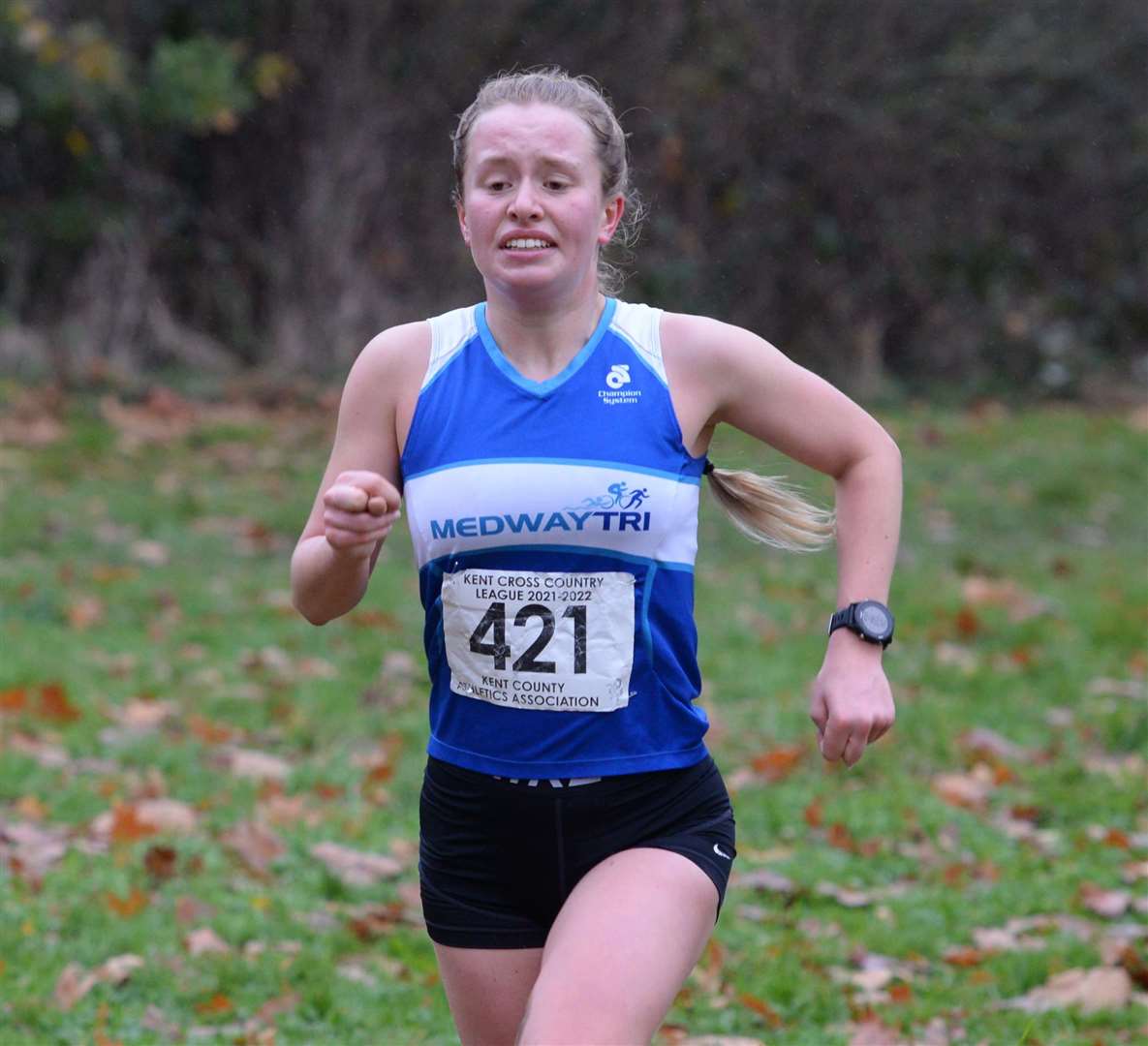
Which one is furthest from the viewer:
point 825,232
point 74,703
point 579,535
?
point 825,232

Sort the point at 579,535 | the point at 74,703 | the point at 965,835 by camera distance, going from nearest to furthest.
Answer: the point at 579,535 < the point at 965,835 < the point at 74,703

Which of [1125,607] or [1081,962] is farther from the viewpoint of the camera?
[1125,607]

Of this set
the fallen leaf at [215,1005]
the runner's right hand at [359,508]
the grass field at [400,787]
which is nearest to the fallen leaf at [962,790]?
the grass field at [400,787]

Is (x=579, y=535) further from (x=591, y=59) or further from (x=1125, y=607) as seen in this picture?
(x=591, y=59)

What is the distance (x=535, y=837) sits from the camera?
2.90 metres

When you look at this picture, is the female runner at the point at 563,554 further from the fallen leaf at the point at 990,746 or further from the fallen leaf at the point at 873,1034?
the fallen leaf at the point at 990,746

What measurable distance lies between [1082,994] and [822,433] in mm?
2077

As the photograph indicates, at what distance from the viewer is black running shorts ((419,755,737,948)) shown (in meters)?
2.88

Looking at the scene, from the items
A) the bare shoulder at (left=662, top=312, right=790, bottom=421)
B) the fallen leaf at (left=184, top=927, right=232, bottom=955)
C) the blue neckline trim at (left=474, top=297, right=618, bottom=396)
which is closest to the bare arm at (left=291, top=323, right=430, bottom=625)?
the blue neckline trim at (left=474, top=297, right=618, bottom=396)

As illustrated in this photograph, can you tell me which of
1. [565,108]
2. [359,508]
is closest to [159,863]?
[359,508]

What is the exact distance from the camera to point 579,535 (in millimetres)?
2799

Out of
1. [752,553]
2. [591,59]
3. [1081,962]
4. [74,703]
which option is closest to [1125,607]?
[752,553]

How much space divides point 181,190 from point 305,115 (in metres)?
1.15

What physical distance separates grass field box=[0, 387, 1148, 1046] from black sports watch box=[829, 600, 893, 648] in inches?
13.8
